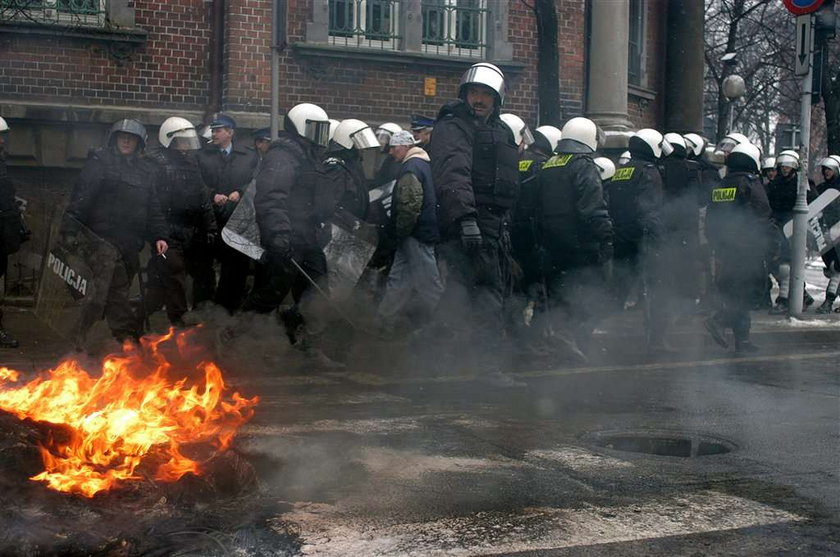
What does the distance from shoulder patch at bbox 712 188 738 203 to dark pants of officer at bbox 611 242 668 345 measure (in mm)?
774

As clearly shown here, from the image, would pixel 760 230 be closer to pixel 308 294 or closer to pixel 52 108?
pixel 308 294

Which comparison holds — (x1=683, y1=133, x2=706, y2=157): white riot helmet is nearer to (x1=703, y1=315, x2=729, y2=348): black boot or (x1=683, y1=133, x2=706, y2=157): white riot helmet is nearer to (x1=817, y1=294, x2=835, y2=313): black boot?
(x1=817, y1=294, x2=835, y2=313): black boot

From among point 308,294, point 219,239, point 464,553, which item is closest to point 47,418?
point 464,553

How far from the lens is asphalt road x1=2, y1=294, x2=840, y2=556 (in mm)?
4242

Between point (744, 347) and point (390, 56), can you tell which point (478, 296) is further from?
point (390, 56)

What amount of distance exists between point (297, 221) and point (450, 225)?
126 centimetres

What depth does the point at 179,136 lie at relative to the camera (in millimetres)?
9938

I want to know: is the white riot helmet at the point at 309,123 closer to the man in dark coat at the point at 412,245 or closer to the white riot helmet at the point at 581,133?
the man in dark coat at the point at 412,245

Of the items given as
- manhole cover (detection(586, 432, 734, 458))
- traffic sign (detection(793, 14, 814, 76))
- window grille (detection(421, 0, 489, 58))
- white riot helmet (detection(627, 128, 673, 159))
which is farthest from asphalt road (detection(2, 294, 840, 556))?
window grille (detection(421, 0, 489, 58))

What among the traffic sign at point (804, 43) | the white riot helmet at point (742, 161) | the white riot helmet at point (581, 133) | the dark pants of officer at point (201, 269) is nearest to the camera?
the white riot helmet at point (581, 133)

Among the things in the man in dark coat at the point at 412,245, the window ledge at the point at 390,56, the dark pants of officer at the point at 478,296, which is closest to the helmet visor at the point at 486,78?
the man in dark coat at the point at 412,245

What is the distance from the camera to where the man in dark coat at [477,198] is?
8164 mm

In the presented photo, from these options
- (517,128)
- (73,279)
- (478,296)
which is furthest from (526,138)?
(73,279)

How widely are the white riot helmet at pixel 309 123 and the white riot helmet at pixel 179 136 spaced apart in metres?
1.41
